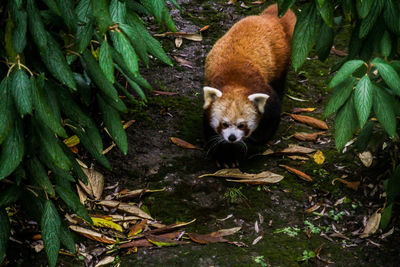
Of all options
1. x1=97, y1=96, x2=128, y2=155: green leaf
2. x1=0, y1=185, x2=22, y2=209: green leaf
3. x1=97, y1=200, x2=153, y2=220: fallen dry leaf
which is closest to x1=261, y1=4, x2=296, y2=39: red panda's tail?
x1=97, y1=200, x2=153, y2=220: fallen dry leaf

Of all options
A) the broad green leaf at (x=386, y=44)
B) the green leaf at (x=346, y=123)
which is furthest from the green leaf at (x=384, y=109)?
the broad green leaf at (x=386, y=44)

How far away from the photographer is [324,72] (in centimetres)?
571

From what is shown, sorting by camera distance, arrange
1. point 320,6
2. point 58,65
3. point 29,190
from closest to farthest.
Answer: point 320,6 → point 58,65 → point 29,190

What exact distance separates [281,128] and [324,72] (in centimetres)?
124

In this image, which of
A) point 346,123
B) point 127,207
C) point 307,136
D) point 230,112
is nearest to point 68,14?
point 346,123

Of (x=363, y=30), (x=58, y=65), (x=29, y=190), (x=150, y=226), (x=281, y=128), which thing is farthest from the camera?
(x=281, y=128)

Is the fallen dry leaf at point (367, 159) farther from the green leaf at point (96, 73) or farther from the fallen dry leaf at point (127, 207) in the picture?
the green leaf at point (96, 73)

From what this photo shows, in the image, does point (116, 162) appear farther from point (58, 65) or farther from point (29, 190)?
point (58, 65)

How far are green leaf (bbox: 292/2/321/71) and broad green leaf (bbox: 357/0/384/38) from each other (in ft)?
0.72

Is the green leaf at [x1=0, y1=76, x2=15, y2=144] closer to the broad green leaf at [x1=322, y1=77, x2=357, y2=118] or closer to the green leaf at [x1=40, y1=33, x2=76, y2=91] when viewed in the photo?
the green leaf at [x1=40, y1=33, x2=76, y2=91]

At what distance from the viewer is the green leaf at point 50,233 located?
2.55 meters

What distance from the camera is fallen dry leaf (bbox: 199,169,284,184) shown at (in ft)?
13.2

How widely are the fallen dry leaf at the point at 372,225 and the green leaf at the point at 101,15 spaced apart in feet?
8.09

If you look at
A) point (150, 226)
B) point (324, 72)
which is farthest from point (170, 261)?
point (324, 72)
